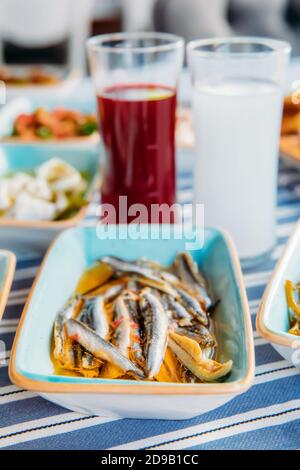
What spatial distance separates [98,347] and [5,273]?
0.20 meters

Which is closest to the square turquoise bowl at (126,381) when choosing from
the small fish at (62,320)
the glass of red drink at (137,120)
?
the small fish at (62,320)

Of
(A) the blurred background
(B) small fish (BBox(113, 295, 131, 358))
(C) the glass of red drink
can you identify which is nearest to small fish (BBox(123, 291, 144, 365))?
(B) small fish (BBox(113, 295, 131, 358))

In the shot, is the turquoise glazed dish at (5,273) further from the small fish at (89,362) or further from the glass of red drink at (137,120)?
the glass of red drink at (137,120)

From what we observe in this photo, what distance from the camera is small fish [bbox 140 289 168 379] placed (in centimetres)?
66

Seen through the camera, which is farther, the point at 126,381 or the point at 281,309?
the point at 281,309

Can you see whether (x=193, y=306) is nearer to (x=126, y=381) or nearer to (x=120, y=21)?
(x=126, y=381)

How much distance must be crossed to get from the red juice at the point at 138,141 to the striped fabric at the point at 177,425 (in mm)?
386

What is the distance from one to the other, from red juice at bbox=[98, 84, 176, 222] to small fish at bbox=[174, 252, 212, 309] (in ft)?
0.54

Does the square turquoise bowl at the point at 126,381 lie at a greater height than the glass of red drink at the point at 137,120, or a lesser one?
lesser

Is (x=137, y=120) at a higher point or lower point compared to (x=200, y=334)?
higher

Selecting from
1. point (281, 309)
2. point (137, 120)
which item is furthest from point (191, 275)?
point (137, 120)

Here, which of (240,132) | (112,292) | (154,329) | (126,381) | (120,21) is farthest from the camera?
(120,21)

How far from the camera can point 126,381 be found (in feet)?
1.95

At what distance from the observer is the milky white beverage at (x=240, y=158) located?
92 cm
